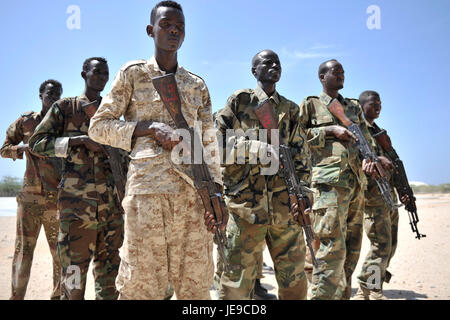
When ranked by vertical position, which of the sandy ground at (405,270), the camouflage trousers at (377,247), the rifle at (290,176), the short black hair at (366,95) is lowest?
the sandy ground at (405,270)

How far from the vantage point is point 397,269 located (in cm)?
690

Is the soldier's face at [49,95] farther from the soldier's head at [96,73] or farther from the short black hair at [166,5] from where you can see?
the short black hair at [166,5]

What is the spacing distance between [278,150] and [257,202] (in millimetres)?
481

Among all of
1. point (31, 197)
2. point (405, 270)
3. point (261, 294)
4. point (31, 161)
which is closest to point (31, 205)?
point (31, 197)

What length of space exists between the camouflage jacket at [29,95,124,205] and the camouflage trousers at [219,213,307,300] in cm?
131

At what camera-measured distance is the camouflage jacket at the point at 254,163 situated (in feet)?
10.9

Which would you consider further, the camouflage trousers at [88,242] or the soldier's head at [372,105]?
the soldier's head at [372,105]

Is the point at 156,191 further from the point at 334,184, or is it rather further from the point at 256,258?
the point at 334,184

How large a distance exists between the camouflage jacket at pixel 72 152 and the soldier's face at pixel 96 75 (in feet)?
0.54

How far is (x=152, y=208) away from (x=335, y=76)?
123 inches

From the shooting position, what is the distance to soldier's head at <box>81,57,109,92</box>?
12.6ft

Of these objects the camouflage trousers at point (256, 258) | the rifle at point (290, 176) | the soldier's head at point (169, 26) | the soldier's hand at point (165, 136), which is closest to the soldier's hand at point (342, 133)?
the rifle at point (290, 176)

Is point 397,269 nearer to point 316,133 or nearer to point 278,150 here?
A: point 316,133

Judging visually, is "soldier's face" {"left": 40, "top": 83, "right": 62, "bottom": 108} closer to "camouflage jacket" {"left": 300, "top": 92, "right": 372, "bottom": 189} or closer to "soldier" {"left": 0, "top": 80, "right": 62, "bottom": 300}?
"soldier" {"left": 0, "top": 80, "right": 62, "bottom": 300}
